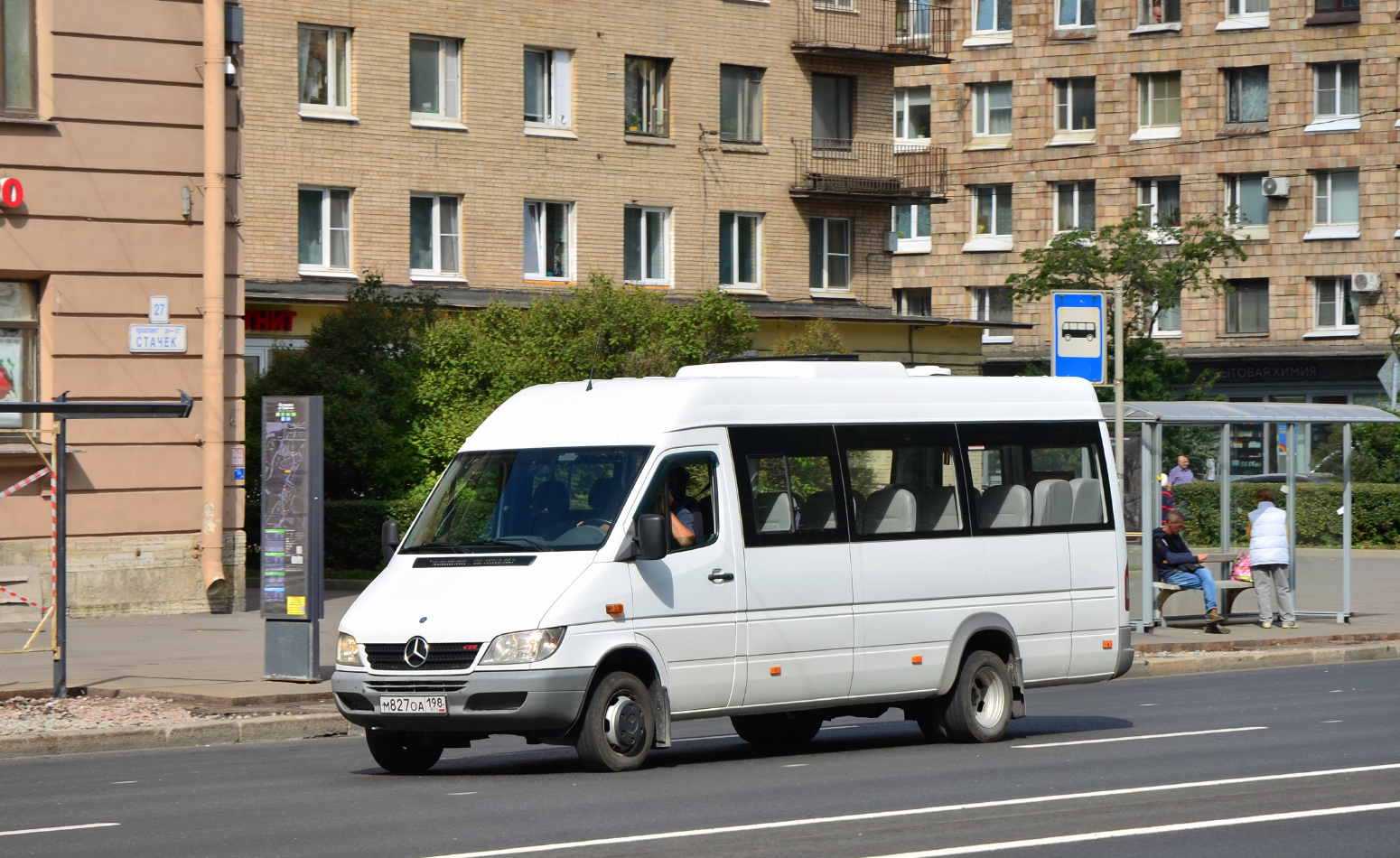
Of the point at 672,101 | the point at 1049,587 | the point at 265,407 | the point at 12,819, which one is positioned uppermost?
the point at 672,101

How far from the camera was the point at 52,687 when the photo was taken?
16109 mm

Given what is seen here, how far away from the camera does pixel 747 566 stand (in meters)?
12.7

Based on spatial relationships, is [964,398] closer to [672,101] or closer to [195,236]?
[195,236]

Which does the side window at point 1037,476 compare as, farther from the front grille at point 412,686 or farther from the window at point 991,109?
the window at point 991,109

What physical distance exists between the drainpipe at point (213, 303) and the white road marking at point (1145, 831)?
650 inches

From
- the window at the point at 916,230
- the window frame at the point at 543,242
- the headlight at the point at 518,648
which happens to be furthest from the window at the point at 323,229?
the window at the point at 916,230

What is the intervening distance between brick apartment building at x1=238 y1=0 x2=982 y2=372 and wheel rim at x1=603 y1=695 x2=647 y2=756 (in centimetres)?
2613

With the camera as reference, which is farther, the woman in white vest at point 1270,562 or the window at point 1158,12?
the window at point 1158,12

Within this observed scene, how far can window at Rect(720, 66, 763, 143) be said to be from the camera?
145ft

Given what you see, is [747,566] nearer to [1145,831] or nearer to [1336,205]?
[1145,831]

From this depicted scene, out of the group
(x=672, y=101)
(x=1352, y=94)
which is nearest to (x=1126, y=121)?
(x=1352, y=94)

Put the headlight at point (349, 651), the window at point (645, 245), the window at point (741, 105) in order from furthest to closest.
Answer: the window at point (741, 105)
the window at point (645, 245)
the headlight at point (349, 651)

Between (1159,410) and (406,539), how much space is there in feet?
38.6

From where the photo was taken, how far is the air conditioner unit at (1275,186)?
196 ft
